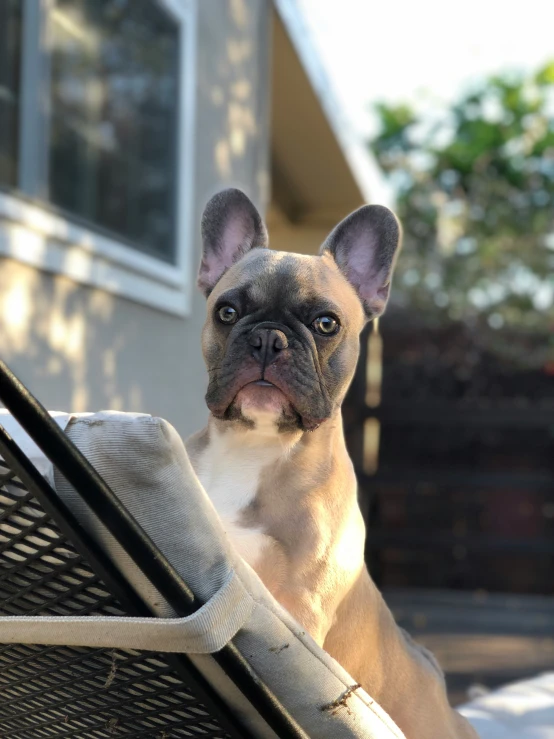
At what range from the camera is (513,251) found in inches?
577

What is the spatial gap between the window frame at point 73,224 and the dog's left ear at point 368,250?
6.97 ft

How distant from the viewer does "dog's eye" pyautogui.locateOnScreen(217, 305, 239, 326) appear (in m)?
1.99

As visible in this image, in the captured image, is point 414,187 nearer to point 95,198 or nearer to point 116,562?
point 95,198

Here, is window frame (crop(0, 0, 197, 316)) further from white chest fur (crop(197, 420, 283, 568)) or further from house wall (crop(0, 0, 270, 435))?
white chest fur (crop(197, 420, 283, 568))

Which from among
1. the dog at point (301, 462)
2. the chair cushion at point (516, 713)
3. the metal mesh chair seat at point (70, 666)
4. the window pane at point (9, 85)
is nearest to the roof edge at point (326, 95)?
the window pane at point (9, 85)

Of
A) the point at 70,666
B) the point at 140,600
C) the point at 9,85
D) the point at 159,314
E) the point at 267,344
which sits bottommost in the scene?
the point at 70,666

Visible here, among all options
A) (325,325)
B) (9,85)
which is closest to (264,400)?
(325,325)

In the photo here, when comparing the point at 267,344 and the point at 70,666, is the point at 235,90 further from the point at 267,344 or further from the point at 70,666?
the point at 70,666

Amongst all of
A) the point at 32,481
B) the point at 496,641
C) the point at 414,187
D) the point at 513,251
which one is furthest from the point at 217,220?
the point at 414,187

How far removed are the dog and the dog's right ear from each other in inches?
4.5

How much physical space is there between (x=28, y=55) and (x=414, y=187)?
13.8m

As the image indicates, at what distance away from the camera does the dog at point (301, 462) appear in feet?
5.71

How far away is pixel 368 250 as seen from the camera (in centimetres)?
221

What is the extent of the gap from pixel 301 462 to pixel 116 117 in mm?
3749
